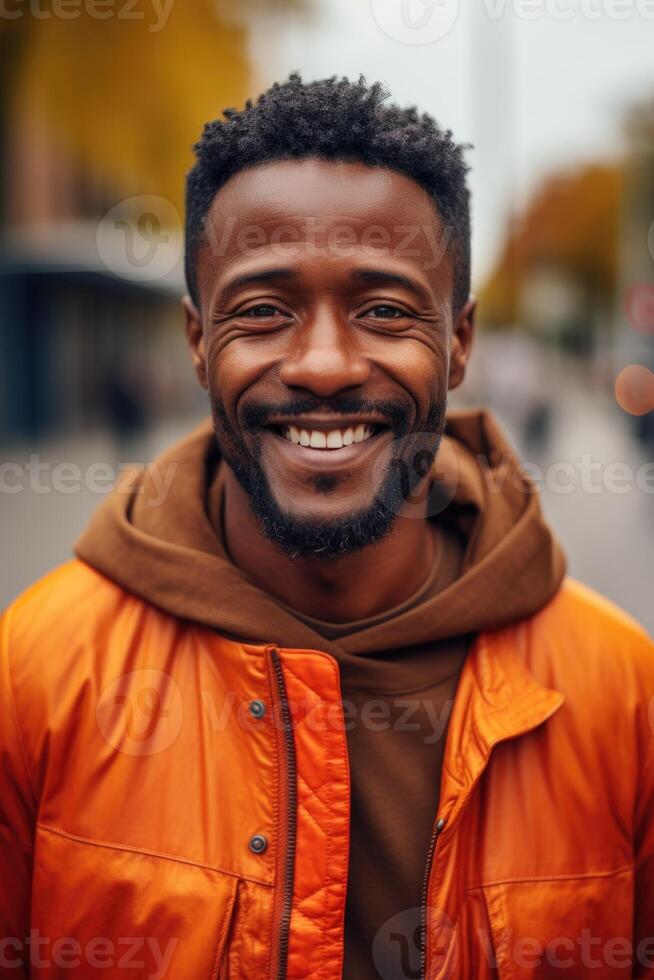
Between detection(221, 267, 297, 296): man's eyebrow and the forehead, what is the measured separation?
0.10 ft

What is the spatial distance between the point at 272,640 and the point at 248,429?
0.50 metres

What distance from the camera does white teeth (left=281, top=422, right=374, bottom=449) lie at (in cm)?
199

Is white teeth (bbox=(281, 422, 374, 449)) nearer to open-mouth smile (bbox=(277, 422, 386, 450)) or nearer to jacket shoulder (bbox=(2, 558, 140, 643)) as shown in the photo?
open-mouth smile (bbox=(277, 422, 386, 450))

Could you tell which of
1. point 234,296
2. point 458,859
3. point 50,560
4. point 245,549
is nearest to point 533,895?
point 458,859

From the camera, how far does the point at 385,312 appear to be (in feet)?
6.69

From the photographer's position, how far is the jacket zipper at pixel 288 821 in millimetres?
1885

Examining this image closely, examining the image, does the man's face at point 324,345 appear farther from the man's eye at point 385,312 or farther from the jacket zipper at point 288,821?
the jacket zipper at point 288,821

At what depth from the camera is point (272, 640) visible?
81.4 inches

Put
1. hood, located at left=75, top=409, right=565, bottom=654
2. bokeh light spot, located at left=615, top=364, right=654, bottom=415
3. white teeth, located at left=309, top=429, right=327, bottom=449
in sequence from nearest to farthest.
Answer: white teeth, located at left=309, top=429, right=327, bottom=449
hood, located at left=75, top=409, right=565, bottom=654
bokeh light spot, located at left=615, top=364, right=654, bottom=415

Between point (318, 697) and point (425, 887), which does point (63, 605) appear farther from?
point (425, 887)

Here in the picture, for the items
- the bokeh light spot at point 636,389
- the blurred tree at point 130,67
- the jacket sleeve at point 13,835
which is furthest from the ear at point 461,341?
the bokeh light spot at point 636,389

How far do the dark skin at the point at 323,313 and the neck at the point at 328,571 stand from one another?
7cm

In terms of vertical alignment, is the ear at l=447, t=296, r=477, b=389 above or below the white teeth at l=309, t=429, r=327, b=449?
above

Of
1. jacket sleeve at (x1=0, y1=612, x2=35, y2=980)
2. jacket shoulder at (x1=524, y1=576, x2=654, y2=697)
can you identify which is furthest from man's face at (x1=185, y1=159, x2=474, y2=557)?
jacket sleeve at (x1=0, y1=612, x2=35, y2=980)
